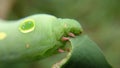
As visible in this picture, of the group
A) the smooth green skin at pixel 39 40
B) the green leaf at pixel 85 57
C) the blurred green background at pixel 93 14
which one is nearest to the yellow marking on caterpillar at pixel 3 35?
the smooth green skin at pixel 39 40

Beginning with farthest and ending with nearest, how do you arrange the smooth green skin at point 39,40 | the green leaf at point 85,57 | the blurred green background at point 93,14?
1. the blurred green background at point 93,14
2. the smooth green skin at point 39,40
3. the green leaf at point 85,57

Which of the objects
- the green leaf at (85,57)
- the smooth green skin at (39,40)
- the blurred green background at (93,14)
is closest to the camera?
the green leaf at (85,57)

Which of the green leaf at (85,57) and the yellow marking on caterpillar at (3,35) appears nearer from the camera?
the green leaf at (85,57)

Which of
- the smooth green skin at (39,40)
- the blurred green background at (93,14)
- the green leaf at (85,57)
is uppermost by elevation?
the blurred green background at (93,14)

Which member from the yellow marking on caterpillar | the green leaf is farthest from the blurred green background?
the green leaf

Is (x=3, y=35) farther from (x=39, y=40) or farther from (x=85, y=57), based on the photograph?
(x=85, y=57)

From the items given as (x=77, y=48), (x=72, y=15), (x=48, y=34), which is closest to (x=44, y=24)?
(x=48, y=34)

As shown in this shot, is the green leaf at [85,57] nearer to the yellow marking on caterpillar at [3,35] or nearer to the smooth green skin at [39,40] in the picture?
the smooth green skin at [39,40]
